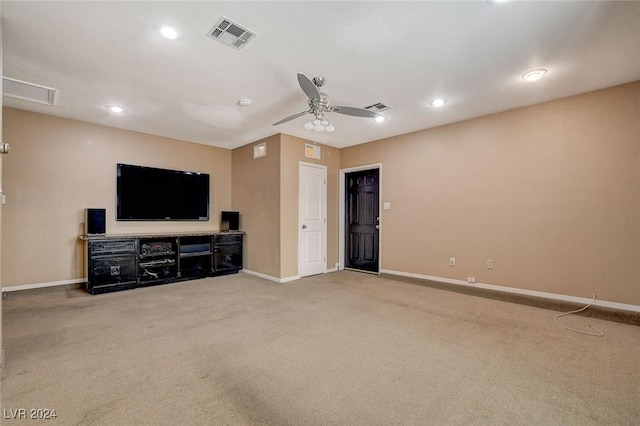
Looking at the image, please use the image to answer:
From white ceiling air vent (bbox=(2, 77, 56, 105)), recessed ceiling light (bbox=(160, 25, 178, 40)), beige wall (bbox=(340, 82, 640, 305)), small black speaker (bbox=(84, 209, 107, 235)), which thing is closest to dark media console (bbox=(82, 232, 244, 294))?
small black speaker (bbox=(84, 209, 107, 235))

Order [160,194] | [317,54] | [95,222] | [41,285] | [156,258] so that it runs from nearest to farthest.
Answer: [317,54]
[41,285]
[95,222]
[156,258]
[160,194]

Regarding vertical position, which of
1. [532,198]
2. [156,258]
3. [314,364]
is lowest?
[314,364]

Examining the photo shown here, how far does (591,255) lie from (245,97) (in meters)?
4.68

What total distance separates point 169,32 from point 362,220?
4631mm

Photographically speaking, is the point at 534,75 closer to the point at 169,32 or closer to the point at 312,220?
the point at 169,32

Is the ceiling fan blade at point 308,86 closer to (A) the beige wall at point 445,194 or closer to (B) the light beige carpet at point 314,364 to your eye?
(A) the beige wall at point 445,194

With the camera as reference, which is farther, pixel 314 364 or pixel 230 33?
pixel 230 33

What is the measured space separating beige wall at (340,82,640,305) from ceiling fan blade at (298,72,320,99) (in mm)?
2803

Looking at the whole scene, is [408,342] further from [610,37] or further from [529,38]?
[610,37]

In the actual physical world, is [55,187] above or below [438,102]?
below

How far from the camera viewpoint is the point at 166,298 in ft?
12.9

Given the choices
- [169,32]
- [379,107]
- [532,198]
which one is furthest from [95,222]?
[532,198]

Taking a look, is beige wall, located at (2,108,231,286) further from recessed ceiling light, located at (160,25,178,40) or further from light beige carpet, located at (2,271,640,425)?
recessed ceiling light, located at (160,25,178,40)

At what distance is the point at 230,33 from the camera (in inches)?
92.3
